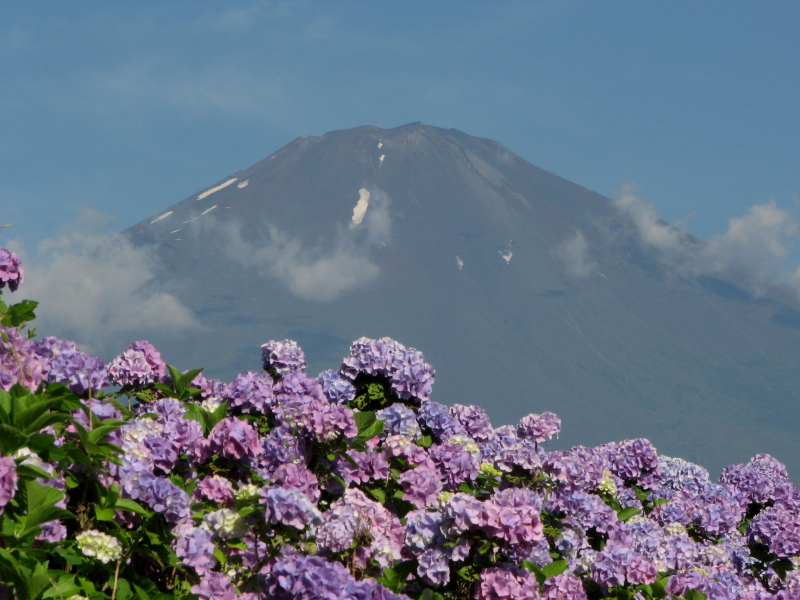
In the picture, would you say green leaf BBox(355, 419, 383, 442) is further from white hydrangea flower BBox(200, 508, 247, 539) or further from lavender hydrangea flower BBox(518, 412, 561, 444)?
lavender hydrangea flower BBox(518, 412, 561, 444)

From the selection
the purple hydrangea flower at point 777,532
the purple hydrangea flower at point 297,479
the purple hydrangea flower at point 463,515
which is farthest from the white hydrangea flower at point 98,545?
the purple hydrangea flower at point 777,532

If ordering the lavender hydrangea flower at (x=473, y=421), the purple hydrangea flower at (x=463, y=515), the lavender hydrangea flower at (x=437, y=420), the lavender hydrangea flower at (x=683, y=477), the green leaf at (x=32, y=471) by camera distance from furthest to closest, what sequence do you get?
the lavender hydrangea flower at (x=683, y=477) < the lavender hydrangea flower at (x=473, y=421) < the lavender hydrangea flower at (x=437, y=420) < the purple hydrangea flower at (x=463, y=515) < the green leaf at (x=32, y=471)

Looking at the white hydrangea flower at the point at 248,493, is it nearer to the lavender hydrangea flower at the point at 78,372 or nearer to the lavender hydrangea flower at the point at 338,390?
the lavender hydrangea flower at the point at 78,372

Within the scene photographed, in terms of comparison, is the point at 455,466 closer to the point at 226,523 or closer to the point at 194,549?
the point at 226,523

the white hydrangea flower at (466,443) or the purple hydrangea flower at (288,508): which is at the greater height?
the white hydrangea flower at (466,443)

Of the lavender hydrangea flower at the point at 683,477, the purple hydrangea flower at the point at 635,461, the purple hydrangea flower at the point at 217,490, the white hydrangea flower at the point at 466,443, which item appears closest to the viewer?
→ the purple hydrangea flower at the point at 217,490

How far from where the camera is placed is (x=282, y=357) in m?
8.80

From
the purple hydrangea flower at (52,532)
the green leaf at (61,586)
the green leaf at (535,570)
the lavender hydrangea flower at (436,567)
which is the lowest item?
the green leaf at (61,586)

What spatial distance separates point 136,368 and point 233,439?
10.7ft

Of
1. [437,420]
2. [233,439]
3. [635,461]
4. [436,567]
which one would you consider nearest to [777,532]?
[635,461]

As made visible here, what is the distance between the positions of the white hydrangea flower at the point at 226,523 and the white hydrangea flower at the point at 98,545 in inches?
23.9

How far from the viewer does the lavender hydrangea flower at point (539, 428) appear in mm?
8562

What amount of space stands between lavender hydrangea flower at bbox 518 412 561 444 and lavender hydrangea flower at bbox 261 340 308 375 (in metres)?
2.58

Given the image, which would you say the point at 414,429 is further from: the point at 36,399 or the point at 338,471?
the point at 36,399
